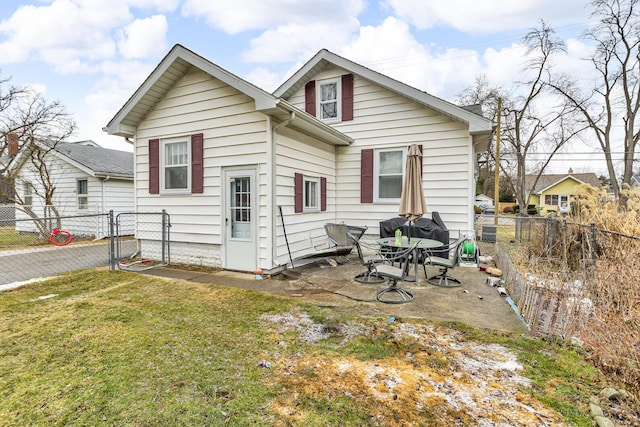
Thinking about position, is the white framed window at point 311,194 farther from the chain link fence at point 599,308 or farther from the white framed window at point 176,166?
the chain link fence at point 599,308

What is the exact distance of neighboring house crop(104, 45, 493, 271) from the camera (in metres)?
6.25

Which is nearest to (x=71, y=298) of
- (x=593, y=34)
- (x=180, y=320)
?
(x=180, y=320)

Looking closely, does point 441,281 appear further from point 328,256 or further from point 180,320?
point 180,320

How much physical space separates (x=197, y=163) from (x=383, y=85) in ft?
16.4

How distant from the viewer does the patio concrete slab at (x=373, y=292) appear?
4.09 meters

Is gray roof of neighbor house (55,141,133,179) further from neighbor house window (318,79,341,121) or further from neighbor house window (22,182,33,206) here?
neighbor house window (318,79,341,121)

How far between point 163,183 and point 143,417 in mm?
6197

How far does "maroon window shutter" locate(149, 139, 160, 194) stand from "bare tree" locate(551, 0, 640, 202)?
2506cm

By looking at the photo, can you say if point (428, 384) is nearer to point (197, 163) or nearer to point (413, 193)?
point (413, 193)

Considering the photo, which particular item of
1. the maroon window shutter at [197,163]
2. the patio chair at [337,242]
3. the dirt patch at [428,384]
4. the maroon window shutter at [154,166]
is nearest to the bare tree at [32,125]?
the maroon window shutter at [154,166]

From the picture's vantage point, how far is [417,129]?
7.99m

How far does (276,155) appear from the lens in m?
6.21

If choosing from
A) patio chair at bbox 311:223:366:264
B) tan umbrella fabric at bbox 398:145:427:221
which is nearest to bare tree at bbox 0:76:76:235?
patio chair at bbox 311:223:366:264

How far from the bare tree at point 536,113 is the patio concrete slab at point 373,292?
22.0m
